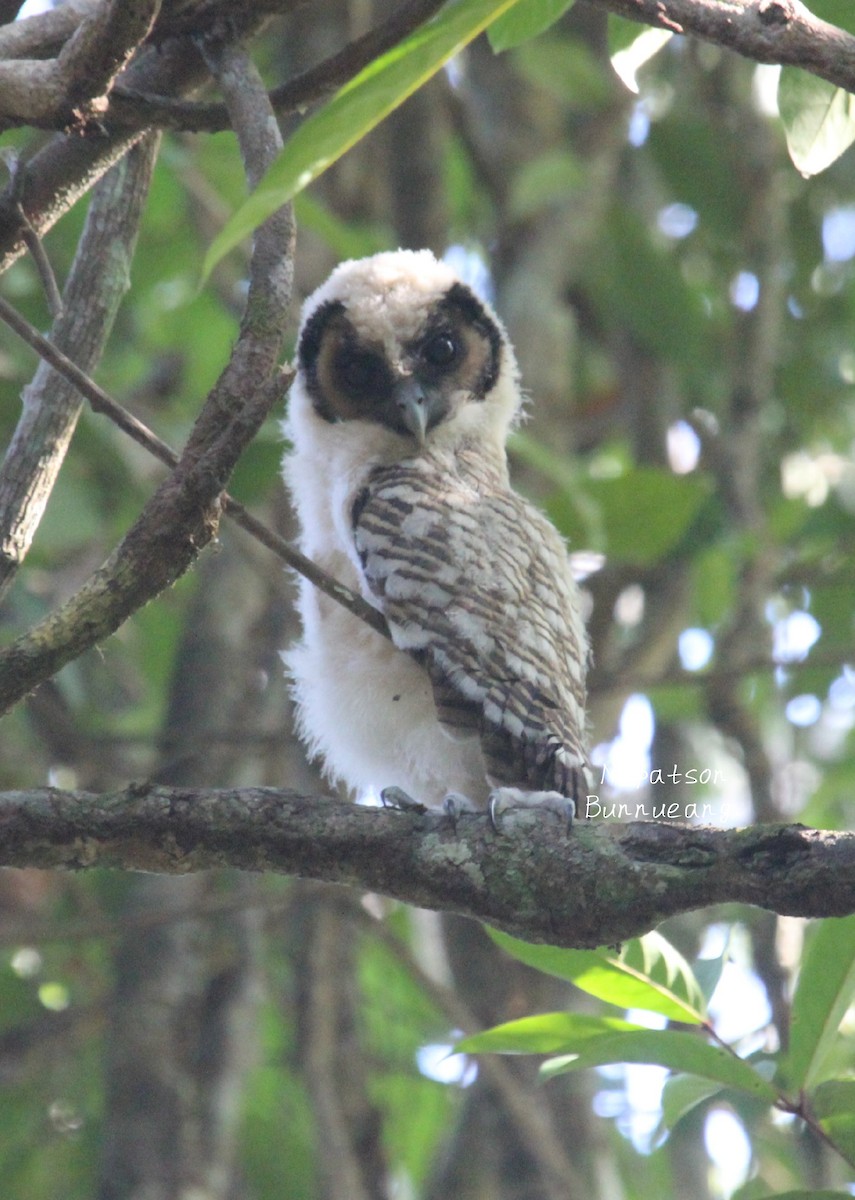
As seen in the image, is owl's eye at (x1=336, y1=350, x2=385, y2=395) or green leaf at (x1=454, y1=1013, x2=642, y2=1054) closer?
green leaf at (x1=454, y1=1013, x2=642, y2=1054)

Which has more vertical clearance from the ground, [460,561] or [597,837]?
[460,561]

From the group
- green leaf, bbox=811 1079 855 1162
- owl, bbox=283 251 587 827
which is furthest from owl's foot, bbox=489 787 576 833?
green leaf, bbox=811 1079 855 1162

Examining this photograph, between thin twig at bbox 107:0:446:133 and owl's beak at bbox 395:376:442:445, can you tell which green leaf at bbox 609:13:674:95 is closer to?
thin twig at bbox 107:0:446:133

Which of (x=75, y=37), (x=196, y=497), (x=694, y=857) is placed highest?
(x=75, y=37)

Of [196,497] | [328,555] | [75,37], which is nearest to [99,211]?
[75,37]

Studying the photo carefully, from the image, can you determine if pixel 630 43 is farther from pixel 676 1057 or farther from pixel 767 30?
pixel 676 1057

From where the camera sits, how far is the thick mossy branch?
1608 millimetres

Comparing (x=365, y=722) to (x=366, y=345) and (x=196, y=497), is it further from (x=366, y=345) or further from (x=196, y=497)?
(x=196, y=497)

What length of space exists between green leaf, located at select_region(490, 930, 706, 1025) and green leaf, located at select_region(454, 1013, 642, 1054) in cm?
4

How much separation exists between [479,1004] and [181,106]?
2.96m

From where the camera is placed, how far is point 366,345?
321cm

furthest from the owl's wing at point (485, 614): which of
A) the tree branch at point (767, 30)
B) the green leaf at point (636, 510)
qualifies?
the tree branch at point (767, 30)

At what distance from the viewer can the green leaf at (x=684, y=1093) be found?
192 centimetres

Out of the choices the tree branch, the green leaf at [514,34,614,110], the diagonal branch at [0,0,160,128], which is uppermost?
the green leaf at [514,34,614,110]
